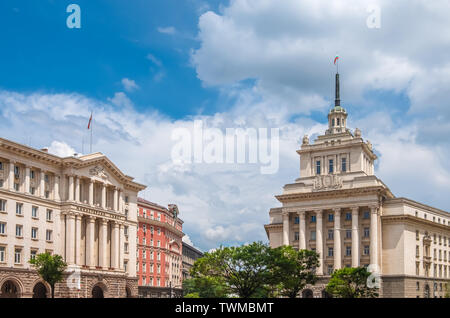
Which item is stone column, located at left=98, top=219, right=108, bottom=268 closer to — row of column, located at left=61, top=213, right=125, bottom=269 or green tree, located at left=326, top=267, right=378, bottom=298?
row of column, located at left=61, top=213, right=125, bottom=269

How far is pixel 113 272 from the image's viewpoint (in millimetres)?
105812

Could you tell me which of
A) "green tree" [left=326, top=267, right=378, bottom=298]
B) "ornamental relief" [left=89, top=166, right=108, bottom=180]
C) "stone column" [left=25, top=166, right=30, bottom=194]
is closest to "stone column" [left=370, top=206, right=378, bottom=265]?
"green tree" [left=326, top=267, right=378, bottom=298]

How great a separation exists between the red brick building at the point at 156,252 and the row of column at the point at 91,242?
26.7 metres

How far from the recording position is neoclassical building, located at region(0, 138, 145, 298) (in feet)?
281

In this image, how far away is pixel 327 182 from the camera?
12612 cm

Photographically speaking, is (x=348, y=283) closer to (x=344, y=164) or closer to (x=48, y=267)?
(x=344, y=164)

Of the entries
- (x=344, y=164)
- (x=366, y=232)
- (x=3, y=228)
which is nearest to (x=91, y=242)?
(x=3, y=228)

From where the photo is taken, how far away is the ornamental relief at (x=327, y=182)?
125m

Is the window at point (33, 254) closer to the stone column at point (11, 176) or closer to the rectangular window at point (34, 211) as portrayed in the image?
the rectangular window at point (34, 211)

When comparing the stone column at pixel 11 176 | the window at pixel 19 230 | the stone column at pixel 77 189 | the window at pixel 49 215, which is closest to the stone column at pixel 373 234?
the stone column at pixel 77 189

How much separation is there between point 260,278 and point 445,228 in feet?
195
